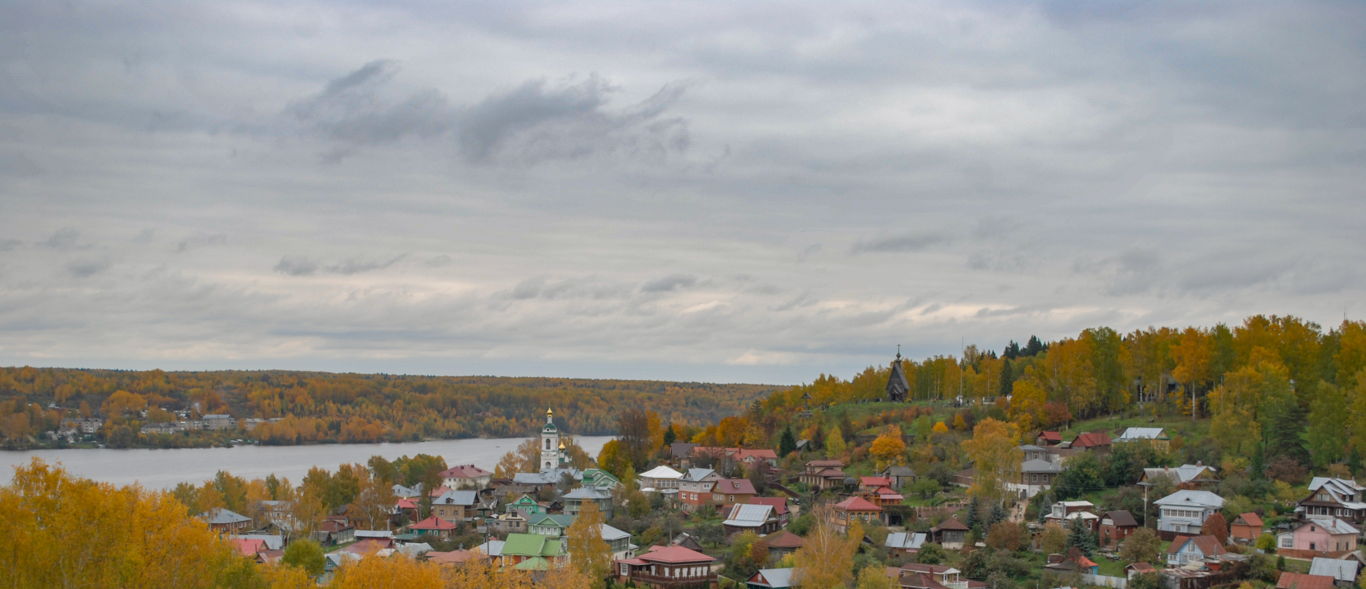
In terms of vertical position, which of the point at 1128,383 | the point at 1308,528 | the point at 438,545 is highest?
the point at 1128,383

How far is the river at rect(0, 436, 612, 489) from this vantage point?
86688mm

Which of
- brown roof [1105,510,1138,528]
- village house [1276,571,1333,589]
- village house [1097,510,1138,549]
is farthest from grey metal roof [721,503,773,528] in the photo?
village house [1276,571,1333,589]

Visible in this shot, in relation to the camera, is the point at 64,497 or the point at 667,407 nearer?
the point at 64,497

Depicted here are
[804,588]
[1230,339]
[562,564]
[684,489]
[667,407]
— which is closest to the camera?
[804,588]

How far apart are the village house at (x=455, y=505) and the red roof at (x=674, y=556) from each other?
17.8 metres

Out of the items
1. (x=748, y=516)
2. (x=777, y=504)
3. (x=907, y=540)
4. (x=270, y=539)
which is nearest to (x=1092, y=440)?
(x=907, y=540)

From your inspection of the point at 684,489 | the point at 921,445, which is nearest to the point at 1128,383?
the point at 921,445

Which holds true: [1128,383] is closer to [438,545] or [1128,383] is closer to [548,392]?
[438,545]

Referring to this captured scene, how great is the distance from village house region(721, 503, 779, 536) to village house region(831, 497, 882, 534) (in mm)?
2794

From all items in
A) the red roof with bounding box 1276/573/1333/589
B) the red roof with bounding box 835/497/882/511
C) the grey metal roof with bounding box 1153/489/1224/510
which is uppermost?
the grey metal roof with bounding box 1153/489/1224/510

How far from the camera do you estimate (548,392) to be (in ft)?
556

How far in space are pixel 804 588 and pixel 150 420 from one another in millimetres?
120282

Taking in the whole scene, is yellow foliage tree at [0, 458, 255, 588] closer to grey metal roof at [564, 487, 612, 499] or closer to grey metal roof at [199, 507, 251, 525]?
grey metal roof at [564, 487, 612, 499]

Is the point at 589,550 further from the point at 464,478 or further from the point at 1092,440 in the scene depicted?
the point at 464,478
